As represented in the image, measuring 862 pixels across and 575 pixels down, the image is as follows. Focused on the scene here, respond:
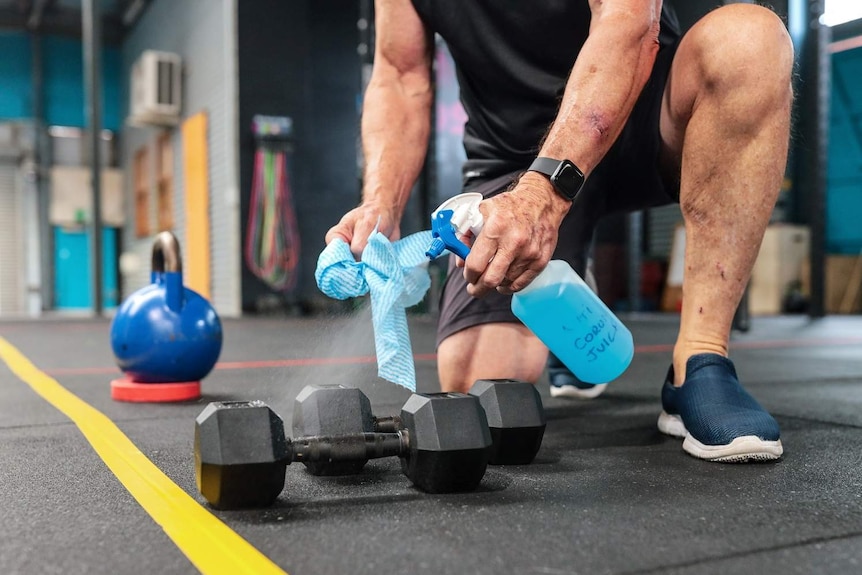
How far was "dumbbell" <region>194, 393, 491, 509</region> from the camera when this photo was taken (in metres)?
0.84

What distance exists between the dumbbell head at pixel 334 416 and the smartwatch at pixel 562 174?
1.27 ft

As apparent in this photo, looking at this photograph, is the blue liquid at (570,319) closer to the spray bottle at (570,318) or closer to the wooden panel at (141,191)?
the spray bottle at (570,318)

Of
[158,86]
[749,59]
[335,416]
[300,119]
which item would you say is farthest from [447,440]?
[158,86]

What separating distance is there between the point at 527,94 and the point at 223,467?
1.01 metres

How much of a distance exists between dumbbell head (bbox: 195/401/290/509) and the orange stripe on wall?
6799 mm

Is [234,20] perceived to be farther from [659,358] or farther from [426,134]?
[426,134]

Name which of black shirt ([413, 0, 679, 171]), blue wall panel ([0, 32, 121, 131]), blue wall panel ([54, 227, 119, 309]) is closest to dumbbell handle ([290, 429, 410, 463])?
black shirt ([413, 0, 679, 171])

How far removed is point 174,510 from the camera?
34.6 inches

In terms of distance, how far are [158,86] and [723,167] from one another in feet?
25.7

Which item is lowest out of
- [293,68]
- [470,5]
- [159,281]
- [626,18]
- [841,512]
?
[841,512]

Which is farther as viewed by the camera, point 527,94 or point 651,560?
point 527,94

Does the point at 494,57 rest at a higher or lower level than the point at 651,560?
higher

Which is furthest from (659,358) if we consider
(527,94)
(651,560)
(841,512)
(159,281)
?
(651,560)

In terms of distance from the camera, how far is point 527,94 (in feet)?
5.02
